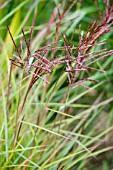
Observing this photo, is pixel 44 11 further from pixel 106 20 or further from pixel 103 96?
pixel 106 20

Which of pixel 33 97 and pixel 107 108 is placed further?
pixel 107 108

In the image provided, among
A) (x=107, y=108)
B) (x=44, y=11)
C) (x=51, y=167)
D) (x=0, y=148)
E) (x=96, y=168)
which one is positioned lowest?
(x=96, y=168)

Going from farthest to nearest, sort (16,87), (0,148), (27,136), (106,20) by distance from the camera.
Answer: (16,87) < (27,136) < (0,148) < (106,20)

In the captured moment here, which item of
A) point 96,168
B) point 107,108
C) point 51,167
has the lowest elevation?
point 96,168

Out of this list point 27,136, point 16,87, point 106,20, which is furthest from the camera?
point 16,87

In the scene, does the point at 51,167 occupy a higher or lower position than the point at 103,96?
higher

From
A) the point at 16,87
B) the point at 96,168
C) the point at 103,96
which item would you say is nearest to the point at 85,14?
the point at 103,96

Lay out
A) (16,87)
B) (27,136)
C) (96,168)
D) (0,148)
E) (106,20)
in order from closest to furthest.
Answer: (106,20)
(0,148)
(27,136)
(16,87)
(96,168)

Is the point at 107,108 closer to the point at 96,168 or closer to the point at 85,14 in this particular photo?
the point at 96,168

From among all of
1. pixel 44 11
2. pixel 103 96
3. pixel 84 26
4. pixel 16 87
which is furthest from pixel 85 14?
pixel 16 87
